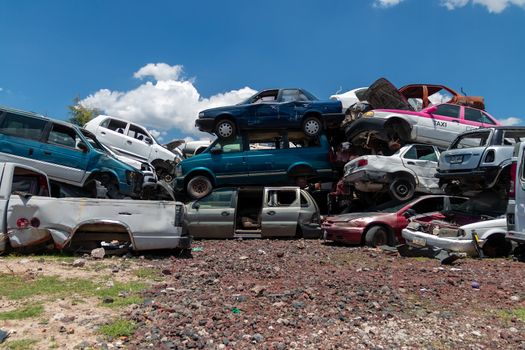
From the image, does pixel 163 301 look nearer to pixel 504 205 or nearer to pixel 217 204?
pixel 217 204

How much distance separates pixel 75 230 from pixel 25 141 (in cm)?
428

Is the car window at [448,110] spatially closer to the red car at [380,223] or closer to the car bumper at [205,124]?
the red car at [380,223]

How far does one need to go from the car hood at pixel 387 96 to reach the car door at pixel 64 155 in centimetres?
798

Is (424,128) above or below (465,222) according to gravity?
above

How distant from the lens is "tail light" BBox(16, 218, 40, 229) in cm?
714

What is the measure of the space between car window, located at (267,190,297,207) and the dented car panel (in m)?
1.58

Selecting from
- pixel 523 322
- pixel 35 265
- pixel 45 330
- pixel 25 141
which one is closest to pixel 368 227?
pixel 523 322

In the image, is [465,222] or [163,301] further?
[465,222]

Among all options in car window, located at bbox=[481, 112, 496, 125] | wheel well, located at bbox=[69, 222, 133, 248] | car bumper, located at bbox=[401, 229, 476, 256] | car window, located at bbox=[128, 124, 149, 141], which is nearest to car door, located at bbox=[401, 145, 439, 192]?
car window, located at bbox=[481, 112, 496, 125]

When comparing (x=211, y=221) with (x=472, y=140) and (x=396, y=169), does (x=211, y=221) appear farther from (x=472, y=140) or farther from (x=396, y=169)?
(x=472, y=140)

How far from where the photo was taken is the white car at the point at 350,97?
13961mm

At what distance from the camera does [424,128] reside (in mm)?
12227

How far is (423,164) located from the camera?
38.1 ft

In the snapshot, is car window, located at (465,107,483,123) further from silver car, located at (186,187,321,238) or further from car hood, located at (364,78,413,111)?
silver car, located at (186,187,321,238)
